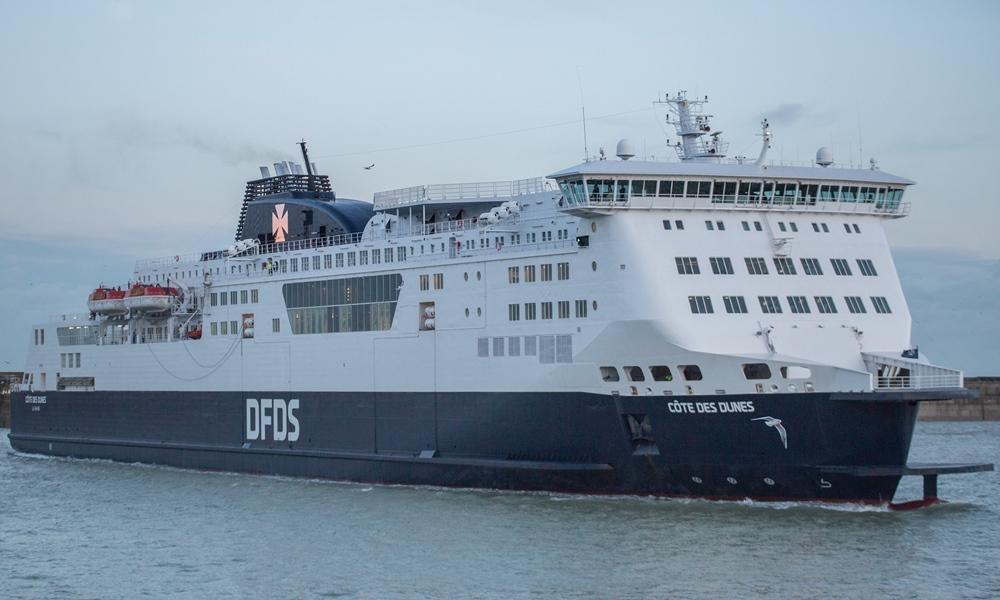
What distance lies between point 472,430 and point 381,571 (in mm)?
8695

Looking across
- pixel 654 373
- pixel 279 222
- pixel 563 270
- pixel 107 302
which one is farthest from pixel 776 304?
pixel 107 302

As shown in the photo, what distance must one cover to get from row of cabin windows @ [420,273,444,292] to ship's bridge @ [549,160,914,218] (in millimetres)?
4313

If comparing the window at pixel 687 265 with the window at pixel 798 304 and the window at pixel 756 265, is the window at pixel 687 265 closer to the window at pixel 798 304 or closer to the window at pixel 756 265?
the window at pixel 756 265

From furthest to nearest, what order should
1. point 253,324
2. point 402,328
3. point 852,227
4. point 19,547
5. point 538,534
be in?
point 253,324
point 402,328
point 852,227
point 19,547
point 538,534

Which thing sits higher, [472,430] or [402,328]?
[402,328]

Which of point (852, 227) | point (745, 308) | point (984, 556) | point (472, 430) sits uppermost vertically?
point (852, 227)

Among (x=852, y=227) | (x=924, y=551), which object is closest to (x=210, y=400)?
(x=852, y=227)

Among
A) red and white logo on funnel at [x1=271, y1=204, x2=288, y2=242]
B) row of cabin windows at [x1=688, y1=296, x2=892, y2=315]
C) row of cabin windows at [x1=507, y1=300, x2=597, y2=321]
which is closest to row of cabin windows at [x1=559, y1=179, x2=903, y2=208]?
row of cabin windows at [x1=507, y1=300, x2=597, y2=321]

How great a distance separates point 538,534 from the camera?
25.0 meters

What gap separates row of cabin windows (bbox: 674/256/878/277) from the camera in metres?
28.4

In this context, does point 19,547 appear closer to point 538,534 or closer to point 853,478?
point 538,534

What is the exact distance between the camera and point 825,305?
28734mm

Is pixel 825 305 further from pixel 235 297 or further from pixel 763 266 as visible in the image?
pixel 235 297

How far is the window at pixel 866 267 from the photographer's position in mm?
30109
